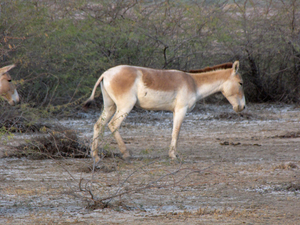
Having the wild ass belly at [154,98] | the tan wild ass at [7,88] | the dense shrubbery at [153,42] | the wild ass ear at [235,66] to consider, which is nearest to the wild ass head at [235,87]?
the wild ass ear at [235,66]

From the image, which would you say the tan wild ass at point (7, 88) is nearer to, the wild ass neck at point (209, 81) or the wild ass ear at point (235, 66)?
the wild ass neck at point (209, 81)

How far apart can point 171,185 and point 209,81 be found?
10.1 ft

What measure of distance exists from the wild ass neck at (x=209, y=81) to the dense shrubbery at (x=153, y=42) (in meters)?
5.08

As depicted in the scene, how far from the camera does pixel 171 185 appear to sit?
16.5 feet

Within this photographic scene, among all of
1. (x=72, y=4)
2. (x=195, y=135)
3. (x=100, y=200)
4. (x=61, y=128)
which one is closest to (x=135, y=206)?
(x=100, y=200)

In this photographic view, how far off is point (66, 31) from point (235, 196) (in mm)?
8941

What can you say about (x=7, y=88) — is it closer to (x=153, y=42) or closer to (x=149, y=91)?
(x=149, y=91)

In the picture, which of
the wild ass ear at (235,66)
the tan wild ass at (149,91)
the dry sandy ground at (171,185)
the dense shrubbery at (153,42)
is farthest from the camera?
the dense shrubbery at (153,42)

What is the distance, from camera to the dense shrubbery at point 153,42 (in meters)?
11.9

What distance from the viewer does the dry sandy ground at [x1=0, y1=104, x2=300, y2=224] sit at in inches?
162

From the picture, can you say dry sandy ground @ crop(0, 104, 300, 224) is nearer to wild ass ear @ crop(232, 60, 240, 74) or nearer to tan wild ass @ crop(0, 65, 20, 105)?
tan wild ass @ crop(0, 65, 20, 105)

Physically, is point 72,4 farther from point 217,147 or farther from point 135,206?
point 135,206

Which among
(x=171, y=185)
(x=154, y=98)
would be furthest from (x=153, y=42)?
(x=171, y=185)

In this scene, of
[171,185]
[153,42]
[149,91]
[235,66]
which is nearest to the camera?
[171,185]
